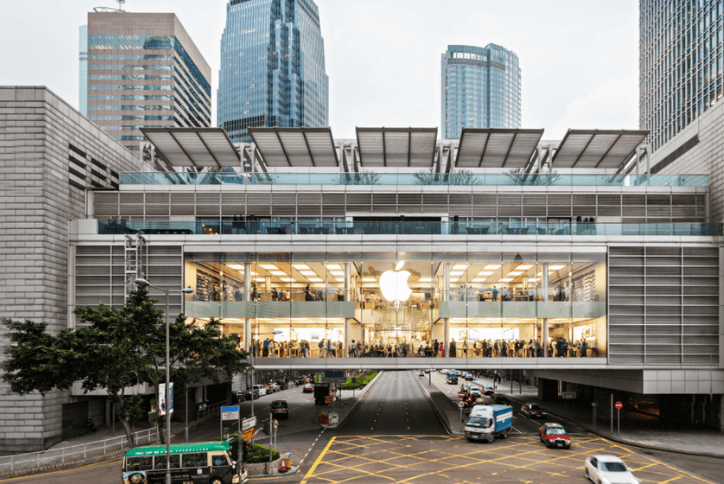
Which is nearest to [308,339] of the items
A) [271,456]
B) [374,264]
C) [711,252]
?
[374,264]

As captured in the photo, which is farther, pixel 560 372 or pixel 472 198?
pixel 560 372

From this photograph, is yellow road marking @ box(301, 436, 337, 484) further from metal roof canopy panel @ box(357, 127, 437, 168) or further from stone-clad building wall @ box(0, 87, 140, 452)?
metal roof canopy panel @ box(357, 127, 437, 168)

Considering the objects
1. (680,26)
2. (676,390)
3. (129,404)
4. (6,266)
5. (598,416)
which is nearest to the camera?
(129,404)

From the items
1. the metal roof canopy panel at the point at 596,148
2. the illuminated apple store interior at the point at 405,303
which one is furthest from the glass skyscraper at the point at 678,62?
the illuminated apple store interior at the point at 405,303

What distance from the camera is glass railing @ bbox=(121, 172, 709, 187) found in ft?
155

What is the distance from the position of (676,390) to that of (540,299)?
38.0 feet

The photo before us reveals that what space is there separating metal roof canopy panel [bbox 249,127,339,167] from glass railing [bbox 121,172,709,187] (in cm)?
377

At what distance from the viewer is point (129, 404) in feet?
102

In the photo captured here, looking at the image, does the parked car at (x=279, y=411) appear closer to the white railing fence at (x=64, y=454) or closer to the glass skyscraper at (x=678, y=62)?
the white railing fence at (x=64, y=454)

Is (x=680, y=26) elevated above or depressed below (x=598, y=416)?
above

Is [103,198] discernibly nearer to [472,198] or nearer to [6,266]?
[6,266]

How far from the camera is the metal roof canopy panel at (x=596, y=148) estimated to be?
4944cm

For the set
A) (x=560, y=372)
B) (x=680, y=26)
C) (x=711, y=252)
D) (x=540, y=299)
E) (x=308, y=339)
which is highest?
(x=680, y=26)

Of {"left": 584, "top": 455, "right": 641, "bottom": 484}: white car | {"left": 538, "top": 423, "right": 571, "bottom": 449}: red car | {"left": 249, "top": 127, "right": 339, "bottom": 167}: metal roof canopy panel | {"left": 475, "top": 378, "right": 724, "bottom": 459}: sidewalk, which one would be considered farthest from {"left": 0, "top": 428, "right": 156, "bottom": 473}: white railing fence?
{"left": 475, "top": 378, "right": 724, "bottom": 459}: sidewalk
